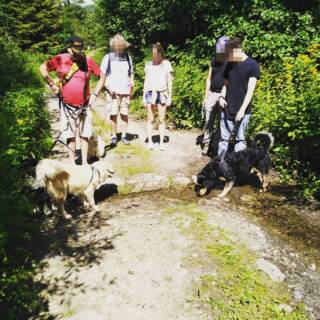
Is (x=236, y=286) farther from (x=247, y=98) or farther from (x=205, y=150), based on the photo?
(x=205, y=150)

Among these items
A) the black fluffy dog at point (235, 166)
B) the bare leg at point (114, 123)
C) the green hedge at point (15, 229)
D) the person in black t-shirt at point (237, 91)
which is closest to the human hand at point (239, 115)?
the person in black t-shirt at point (237, 91)

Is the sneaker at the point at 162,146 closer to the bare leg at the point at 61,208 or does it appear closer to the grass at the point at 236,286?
the bare leg at the point at 61,208

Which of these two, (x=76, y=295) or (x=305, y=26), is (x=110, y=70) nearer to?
(x=76, y=295)

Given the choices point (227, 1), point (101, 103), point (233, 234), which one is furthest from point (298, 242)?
point (101, 103)

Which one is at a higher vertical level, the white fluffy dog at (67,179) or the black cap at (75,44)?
the black cap at (75,44)

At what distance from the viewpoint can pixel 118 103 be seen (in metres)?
7.70

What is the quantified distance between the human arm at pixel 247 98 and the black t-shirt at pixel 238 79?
89 mm

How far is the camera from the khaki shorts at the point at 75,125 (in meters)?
5.98

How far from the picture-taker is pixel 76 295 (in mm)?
3727

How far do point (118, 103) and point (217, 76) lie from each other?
2279mm

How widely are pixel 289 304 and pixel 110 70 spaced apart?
550 centimetres

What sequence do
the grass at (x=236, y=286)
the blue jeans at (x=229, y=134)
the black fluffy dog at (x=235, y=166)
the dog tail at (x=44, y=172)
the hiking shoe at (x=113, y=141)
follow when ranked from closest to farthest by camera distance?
the grass at (x=236, y=286) < the dog tail at (x=44, y=172) < the black fluffy dog at (x=235, y=166) < the blue jeans at (x=229, y=134) < the hiking shoe at (x=113, y=141)

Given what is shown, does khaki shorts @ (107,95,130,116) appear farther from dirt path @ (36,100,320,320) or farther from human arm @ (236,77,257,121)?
human arm @ (236,77,257,121)

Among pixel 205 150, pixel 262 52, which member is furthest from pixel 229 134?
pixel 262 52
